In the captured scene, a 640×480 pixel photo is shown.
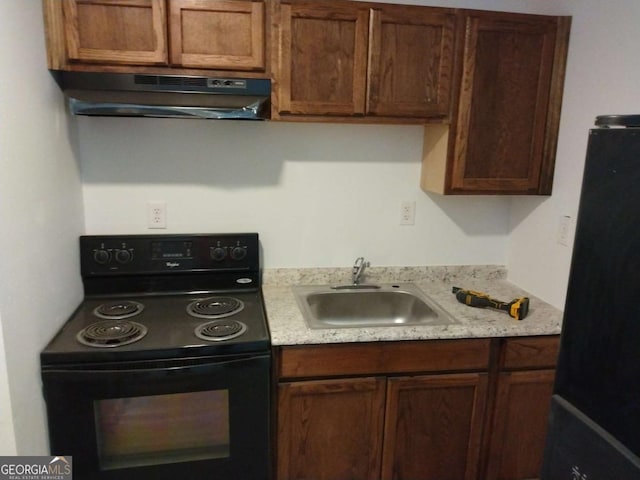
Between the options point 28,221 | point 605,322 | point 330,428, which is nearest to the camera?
point 605,322

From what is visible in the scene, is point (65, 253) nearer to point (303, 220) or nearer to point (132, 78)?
point (132, 78)

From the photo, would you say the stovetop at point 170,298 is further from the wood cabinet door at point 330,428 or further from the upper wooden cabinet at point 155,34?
the upper wooden cabinet at point 155,34

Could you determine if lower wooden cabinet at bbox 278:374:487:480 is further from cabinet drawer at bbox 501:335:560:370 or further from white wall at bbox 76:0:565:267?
white wall at bbox 76:0:565:267

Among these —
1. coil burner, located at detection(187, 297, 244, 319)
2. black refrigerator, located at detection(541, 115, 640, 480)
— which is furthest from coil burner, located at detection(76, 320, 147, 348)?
black refrigerator, located at detection(541, 115, 640, 480)

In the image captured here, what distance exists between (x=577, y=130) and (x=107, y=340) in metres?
1.94

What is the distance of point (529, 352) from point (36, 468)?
1.77 meters

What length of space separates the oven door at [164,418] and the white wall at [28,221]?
0.11m

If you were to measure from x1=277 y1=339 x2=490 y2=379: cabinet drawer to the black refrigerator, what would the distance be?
2.78ft

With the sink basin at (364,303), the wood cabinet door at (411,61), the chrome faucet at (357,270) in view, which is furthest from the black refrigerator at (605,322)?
the chrome faucet at (357,270)

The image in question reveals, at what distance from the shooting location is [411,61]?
1816 mm

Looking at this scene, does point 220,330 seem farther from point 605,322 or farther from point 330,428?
point 605,322

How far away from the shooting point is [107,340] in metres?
1.55

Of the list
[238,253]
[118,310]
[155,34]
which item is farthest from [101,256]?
[155,34]

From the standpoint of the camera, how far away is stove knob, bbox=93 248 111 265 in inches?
76.5
